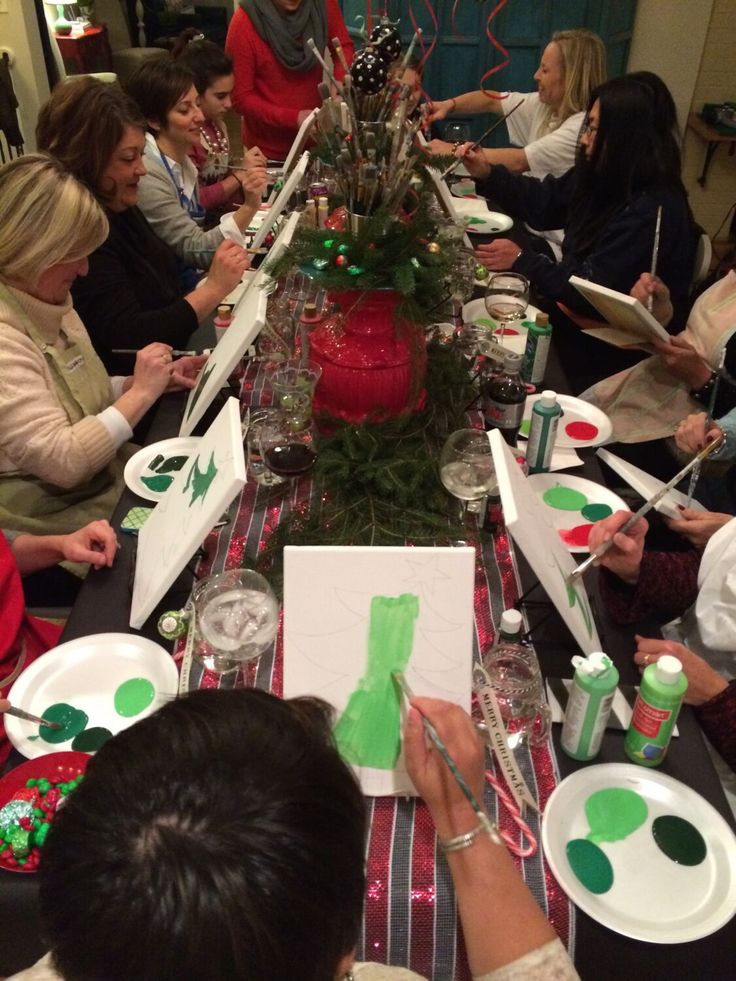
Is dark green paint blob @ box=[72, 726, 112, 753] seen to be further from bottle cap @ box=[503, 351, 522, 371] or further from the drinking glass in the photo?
bottle cap @ box=[503, 351, 522, 371]

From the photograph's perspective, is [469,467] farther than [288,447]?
No

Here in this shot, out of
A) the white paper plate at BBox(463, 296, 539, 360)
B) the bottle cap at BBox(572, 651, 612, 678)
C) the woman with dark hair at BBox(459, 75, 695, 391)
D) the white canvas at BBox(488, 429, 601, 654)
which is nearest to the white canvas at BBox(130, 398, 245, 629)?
the white canvas at BBox(488, 429, 601, 654)

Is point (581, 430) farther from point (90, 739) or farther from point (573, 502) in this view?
point (90, 739)

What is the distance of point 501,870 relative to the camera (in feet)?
2.92

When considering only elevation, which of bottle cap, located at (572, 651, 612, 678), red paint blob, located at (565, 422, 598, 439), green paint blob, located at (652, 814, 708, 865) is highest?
bottle cap, located at (572, 651, 612, 678)

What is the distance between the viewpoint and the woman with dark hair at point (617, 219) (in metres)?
2.39

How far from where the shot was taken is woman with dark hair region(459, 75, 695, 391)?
7.83 feet

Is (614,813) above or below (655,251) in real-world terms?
below

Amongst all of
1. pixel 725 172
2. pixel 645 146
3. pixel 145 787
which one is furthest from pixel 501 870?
pixel 725 172

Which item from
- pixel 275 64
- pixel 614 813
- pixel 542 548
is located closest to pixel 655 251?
pixel 542 548

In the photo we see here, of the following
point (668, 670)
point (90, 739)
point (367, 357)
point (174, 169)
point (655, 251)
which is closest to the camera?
point (668, 670)

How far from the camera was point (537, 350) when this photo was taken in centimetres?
196

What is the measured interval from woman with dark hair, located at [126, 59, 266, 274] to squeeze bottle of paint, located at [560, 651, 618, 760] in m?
2.10

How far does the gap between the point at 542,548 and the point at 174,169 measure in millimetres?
2377
